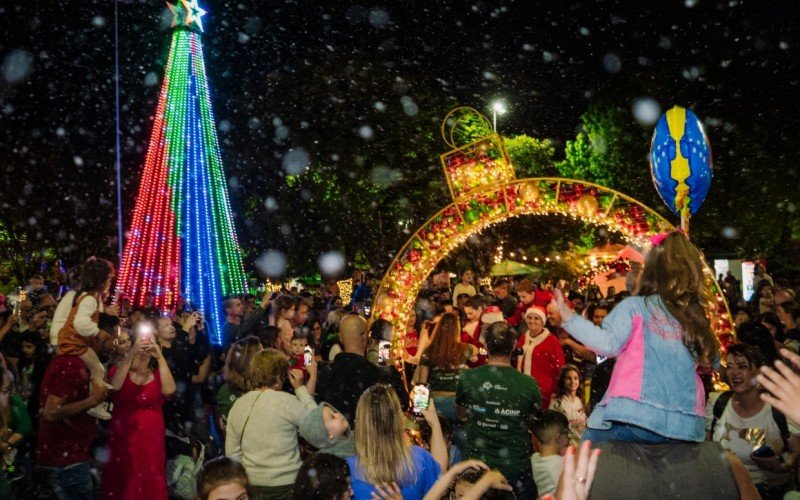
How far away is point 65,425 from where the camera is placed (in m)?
5.77

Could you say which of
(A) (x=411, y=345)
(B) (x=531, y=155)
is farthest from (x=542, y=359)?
(B) (x=531, y=155)

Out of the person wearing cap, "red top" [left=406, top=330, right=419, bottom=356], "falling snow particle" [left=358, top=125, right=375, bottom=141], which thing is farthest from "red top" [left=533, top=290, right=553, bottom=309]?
"falling snow particle" [left=358, top=125, right=375, bottom=141]

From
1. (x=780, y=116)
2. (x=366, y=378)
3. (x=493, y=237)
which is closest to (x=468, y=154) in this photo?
(x=366, y=378)

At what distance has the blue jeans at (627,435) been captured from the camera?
3.09 meters

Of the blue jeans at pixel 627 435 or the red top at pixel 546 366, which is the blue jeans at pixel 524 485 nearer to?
the red top at pixel 546 366

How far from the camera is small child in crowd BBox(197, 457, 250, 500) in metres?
3.57

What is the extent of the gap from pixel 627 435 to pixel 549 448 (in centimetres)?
241

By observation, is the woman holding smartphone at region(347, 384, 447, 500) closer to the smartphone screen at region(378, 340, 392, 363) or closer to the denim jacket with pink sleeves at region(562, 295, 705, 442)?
the denim jacket with pink sleeves at region(562, 295, 705, 442)

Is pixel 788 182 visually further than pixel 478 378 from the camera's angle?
Yes

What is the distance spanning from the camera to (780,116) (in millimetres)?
23266

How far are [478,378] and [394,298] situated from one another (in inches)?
227

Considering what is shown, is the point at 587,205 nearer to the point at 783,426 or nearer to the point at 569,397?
the point at 569,397

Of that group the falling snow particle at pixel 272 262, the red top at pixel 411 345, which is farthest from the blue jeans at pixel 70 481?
the falling snow particle at pixel 272 262

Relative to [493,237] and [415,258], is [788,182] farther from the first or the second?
[415,258]
